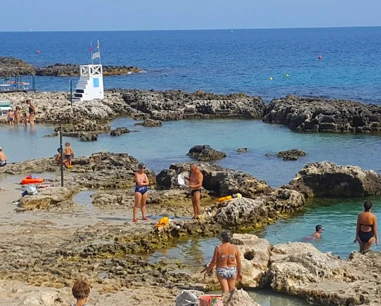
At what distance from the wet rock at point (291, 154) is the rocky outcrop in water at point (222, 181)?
21.7ft

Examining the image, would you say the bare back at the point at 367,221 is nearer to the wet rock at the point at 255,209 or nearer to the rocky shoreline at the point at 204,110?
the wet rock at the point at 255,209

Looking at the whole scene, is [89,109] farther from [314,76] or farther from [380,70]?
[380,70]

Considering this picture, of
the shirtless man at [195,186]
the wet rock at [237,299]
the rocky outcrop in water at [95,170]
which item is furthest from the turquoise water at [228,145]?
the wet rock at [237,299]

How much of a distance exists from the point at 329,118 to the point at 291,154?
8395mm

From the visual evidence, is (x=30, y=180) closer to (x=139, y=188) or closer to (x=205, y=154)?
(x=139, y=188)

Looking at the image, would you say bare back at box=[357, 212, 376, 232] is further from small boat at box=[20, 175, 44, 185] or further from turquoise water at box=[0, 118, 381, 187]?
small boat at box=[20, 175, 44, 185]

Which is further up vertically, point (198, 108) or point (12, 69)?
point (12, 69)

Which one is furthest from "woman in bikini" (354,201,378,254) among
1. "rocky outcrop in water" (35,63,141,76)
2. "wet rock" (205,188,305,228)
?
"rocky outcrop in water" (35,63,141,76)

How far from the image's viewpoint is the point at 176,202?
20.6 metres

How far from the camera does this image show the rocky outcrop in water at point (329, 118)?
3638cm

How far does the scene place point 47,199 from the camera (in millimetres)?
19609

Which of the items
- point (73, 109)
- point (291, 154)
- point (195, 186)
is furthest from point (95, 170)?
point (73, 109)

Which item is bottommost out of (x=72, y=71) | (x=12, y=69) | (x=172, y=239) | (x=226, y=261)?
(x=172, y=239)

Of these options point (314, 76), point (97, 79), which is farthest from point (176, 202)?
point (314, 76)
